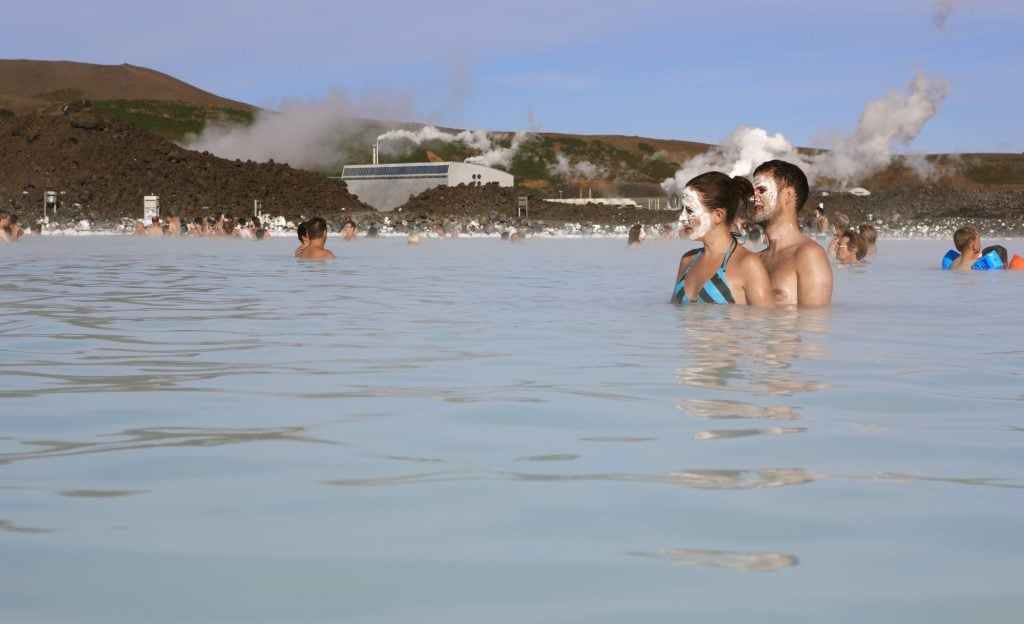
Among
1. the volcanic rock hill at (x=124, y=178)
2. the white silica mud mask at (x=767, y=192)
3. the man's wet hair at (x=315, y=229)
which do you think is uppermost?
the volcanic rock hill at (x=124, y=178)

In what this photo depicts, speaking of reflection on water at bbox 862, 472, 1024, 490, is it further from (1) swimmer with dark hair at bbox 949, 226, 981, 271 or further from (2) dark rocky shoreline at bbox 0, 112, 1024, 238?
(2) dark rocky shoreline at bbox 0, 112, 1024, 238

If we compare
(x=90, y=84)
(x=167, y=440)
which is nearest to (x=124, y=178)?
(x=167, y=440)

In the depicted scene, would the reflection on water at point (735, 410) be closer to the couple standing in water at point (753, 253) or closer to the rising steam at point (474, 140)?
the couple standing in water at point (753, 253)

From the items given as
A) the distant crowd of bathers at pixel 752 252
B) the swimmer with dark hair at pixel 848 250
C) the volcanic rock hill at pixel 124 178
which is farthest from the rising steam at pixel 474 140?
the distant crowd of bathers at pixel 752 252

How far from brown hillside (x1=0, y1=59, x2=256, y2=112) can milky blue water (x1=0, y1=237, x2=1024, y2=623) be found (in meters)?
147

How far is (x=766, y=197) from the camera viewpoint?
27.7 feet

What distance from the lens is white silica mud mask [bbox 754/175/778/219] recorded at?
27.5 feet

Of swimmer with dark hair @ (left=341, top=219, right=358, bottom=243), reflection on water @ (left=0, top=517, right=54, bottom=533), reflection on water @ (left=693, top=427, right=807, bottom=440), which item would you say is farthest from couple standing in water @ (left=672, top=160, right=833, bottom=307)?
swimmer with dark hair @ (left=341, top=219, right=358, bottom=243)

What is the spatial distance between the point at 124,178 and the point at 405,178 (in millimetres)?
26792

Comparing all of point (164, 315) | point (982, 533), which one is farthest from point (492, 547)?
point (164, 315)

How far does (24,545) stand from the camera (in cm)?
270

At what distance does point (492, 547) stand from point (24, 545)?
106cm

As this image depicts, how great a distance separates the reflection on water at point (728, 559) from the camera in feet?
8.29

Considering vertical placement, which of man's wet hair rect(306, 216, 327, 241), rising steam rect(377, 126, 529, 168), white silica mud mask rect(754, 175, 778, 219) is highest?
rising steam rect(377, 126, 529, 168)
